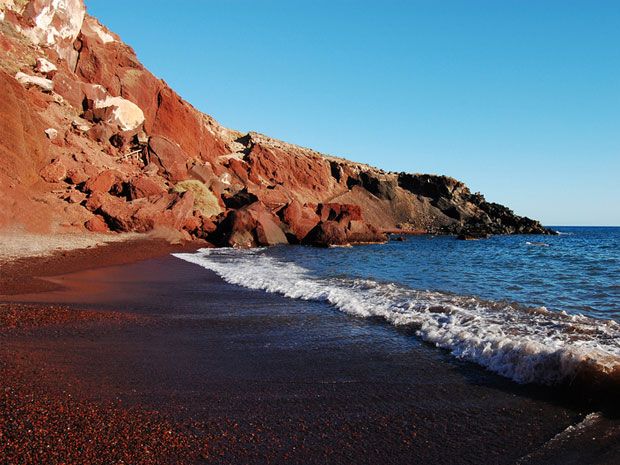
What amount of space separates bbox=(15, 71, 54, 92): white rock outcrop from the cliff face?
0.28 feet

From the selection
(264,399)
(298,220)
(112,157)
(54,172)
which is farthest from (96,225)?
(264,399)

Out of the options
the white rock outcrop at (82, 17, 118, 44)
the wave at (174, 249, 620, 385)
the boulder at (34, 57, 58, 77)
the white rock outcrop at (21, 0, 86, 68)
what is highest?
the white rock outcrop at (82, 17, 118, 44)

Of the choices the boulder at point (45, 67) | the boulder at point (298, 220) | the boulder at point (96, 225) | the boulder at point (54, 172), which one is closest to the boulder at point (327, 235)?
the boulder at point (298, 220)

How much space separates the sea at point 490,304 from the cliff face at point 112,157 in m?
9.07

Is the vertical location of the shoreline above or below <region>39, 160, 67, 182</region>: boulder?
below

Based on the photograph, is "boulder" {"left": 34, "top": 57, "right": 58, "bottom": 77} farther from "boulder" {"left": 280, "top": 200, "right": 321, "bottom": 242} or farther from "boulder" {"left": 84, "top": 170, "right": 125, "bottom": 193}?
"boulder" {"left": 280, "top": 200, "right": 321, "bottom": 242}

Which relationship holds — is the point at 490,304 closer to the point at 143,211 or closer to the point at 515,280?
the point at 515,280

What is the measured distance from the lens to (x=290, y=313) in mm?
9742

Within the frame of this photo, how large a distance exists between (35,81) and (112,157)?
7.52m

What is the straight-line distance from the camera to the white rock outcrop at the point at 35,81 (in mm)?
30961

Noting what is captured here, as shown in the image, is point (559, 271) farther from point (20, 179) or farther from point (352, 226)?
point (20, 179)

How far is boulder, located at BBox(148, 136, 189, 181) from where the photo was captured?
34.9 m

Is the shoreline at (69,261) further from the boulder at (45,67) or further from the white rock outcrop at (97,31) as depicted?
the white rock outcrop at (97,31)

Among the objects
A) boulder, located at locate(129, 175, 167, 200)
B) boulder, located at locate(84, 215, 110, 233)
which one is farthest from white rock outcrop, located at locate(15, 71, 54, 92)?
boulder, located at locate(84, 215, 110, 233)
